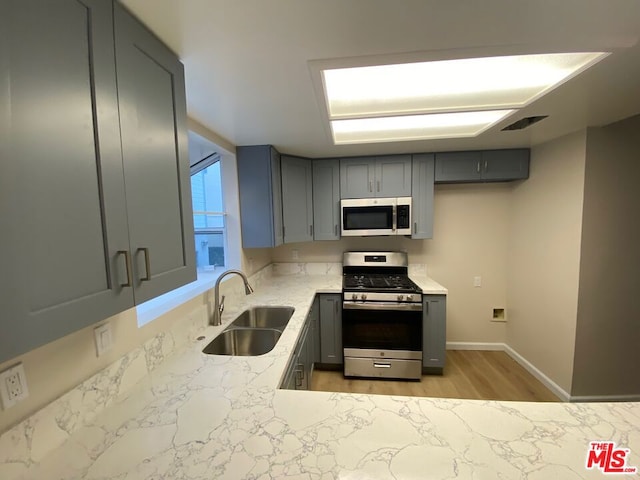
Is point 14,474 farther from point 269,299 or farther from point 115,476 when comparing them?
point 269,299

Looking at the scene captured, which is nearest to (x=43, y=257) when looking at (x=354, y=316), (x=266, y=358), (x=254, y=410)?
(x=254, y=410)

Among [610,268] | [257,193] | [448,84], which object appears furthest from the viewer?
[257,193]

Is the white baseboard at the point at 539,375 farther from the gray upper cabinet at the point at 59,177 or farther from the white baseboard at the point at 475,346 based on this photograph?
the gray upper cabinet at the point at 59,177

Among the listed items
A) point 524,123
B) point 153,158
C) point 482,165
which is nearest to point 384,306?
point 482,165

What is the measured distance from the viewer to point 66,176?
2.10ft

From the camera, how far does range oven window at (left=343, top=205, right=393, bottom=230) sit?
111 inches

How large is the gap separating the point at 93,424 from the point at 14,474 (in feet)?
0.71

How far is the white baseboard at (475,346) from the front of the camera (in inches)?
125

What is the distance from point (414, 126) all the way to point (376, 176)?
839 millimetres

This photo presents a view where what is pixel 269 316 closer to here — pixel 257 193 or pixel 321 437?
pixel 257 193

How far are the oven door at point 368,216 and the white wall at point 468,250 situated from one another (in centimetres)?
40

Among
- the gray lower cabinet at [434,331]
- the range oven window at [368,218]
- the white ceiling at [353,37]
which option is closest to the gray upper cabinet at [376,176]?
the range oven window at [368,218]

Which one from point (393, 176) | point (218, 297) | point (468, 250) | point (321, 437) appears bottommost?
point (321, 437)

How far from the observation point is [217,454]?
→ 2.72 feet
